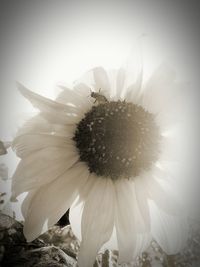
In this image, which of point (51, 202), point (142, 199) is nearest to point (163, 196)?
point (142, 199)

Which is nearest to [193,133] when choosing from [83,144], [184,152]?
[184,152]

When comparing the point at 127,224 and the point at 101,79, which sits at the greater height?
the point at 101,79

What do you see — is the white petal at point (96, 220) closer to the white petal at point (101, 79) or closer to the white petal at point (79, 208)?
the white petal at point (79, 208)

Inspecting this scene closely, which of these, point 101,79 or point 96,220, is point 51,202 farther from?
point 101,79

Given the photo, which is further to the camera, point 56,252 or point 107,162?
point 107,162

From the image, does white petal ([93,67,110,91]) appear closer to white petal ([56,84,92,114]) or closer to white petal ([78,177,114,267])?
white petal ([56,84,92,114])

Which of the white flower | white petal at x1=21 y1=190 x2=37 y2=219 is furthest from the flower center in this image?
white petal at x1=21 y1=190 x2=37 y2=219

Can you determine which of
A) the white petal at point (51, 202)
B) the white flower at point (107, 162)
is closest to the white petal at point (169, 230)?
the white flower at point (107, 162)
